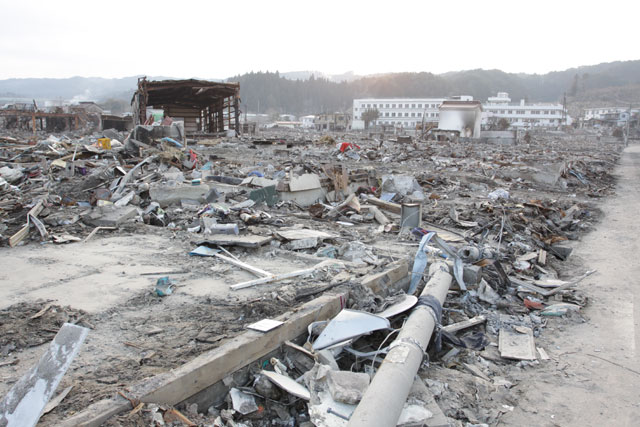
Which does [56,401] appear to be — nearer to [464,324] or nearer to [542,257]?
[464,324]

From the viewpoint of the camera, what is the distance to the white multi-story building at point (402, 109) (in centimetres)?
9219

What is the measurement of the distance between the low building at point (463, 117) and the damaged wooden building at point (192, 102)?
2795cm

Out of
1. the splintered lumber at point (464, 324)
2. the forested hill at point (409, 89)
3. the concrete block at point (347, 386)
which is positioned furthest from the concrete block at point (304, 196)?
the forested hill at point (409, 89)

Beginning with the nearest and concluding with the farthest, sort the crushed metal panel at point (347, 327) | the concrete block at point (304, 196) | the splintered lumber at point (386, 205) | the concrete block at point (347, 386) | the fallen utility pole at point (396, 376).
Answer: the fallen utility pole at point (396, 376) < the concrete block at point (347, 386) < the crushed metal panel at point (347, 327) < the concrete block at point (304, 196) < the splintered lumber at point (386, 205)

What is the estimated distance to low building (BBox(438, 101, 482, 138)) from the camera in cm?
4722

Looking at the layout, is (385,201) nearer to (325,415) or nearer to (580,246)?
(580,246)

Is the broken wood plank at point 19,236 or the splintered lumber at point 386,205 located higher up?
the broken wood plank at point 19,236

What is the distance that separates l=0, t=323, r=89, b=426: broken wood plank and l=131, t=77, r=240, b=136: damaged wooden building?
19.9 metres

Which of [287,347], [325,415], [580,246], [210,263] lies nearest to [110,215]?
[210,263]

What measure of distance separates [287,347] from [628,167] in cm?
2732

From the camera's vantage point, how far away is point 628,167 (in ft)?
79.4

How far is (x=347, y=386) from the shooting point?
121 inches

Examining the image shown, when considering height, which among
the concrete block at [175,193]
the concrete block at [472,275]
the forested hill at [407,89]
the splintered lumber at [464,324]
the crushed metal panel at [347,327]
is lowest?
the splintered lumber at [464,324]

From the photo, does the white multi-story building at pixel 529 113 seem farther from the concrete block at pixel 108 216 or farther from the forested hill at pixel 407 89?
the concrete block at pixel 108 216
